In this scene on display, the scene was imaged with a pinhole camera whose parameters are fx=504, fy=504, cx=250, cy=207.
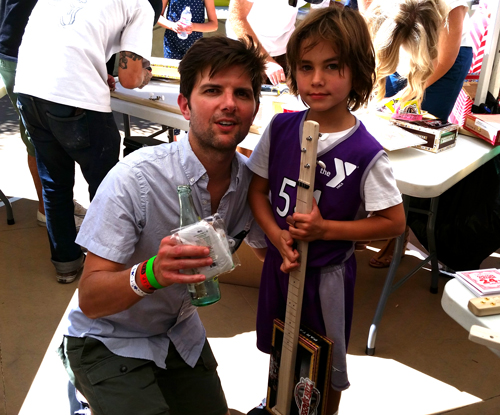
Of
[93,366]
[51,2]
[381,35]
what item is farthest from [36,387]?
[381,35]

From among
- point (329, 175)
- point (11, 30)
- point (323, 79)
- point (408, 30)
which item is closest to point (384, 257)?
point (408, 30)

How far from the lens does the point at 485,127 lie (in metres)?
2.44

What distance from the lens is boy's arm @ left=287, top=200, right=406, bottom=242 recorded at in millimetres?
1468

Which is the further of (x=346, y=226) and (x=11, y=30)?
(x=11, y=30)

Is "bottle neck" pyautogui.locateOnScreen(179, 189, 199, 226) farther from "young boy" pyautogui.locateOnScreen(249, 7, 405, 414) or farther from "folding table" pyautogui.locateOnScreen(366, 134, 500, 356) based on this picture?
"folding table" pyautogui.locateOnScreen(366, 134, 500, 356)

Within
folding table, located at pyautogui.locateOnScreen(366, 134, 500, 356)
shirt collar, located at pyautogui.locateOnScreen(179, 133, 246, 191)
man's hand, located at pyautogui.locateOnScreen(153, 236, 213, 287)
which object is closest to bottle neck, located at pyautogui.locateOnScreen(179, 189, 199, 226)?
shirt collar, located at pyautogui.locateOnScreen(179, 133, 246, 191)

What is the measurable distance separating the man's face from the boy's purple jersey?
0.17 m

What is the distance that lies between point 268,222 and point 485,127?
55.5 inches

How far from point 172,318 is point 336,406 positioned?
Answer: 0.73 metres

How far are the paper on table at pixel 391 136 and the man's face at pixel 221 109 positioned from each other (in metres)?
0.85

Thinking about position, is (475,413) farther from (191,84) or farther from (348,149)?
(191,84)

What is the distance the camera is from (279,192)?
163 centimetres

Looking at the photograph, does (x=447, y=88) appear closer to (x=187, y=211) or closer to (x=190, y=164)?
(x=190, y=164)

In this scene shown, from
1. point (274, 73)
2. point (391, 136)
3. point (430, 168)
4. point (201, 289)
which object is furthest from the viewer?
point (274, 73)
